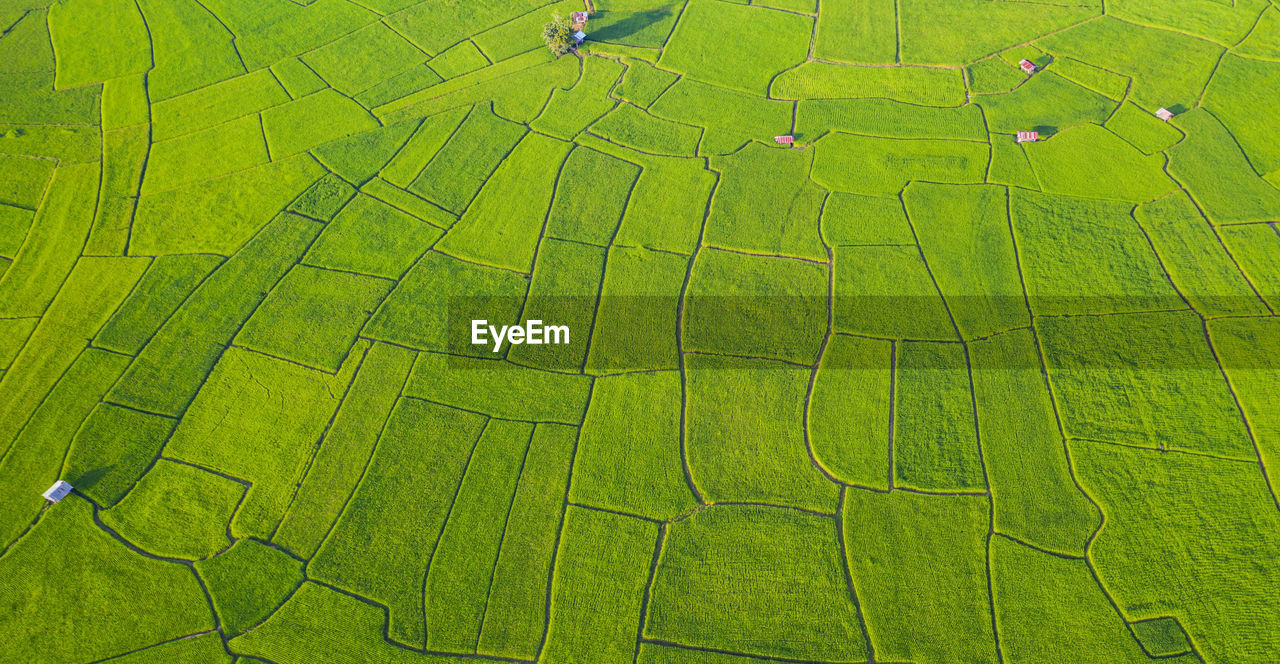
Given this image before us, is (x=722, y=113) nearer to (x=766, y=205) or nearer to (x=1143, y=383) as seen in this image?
(x=766, y=205)

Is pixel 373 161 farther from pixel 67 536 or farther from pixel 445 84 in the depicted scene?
pixel 67 536

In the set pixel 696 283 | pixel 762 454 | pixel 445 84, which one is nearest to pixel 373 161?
pixel 445 84

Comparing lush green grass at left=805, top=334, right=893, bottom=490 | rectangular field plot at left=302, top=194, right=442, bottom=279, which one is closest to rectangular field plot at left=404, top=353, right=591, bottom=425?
rectangular field plot at left=302, top=194, right=442, bottom=279

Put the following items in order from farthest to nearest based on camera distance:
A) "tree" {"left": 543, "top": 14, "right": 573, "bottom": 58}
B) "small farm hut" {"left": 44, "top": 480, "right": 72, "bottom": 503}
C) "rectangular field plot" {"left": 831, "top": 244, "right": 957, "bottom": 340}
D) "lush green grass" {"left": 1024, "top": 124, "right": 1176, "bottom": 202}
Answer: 1. "tree" {"left": 543, "top": 14, "right": 573, "bottom": 58}
2. "lush green grass" {"left": 1024, "top": 124, "right": 1176, "bottom": 202}
3. "rectangular field plot" {"left": 831, "top": 244, "right": 957, "bottom": 340}
4. "small farm hut" {"left": 44, "top": 480, "right": 72, "bottom": 503}

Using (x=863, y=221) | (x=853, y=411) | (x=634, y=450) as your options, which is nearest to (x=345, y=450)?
(x=634, y=450)

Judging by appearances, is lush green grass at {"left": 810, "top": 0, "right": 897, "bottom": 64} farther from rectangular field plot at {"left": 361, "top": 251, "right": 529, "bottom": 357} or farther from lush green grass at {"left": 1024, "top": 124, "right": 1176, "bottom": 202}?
rectangular field plot at {"left": 361, "top": 251, "right": 529, "bottom": 357}

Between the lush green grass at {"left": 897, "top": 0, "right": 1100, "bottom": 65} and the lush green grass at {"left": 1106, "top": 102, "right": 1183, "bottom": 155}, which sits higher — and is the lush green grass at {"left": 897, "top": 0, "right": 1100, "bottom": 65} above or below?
above

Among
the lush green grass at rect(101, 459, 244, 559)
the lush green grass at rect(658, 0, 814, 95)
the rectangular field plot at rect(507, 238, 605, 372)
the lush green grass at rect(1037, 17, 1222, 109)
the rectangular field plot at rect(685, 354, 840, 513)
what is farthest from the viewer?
the lush green grass at rect(658, 0, 814, 95)
